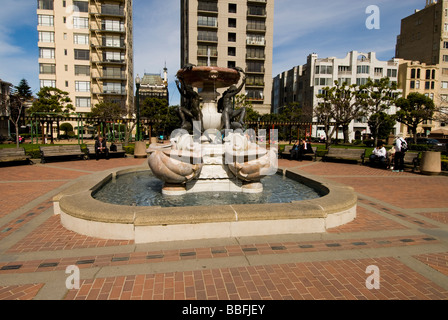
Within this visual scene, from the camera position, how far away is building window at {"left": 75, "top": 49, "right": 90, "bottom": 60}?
5052 cm

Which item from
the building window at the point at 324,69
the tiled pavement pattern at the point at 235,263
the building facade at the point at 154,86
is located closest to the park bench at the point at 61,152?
the tiled pavement pattern at the point at 235,263

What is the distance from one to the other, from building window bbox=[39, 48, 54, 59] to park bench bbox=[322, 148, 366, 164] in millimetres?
54178

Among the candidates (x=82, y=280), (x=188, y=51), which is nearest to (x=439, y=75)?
(x=188, y=51)

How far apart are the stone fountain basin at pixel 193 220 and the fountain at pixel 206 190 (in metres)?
0.02

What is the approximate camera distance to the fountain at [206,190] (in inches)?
173

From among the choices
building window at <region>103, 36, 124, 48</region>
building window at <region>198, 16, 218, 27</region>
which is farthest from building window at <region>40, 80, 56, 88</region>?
building window at <region>198, 16, 218, 27</region>

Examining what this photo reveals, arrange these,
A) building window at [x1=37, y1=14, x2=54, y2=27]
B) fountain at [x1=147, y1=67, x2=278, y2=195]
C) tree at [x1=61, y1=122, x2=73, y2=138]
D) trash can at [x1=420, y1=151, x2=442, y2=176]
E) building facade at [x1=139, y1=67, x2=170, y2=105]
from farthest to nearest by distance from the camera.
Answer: building facade at [x1=139, y1=67, x2=170, y2=105], building window at [x1=37, y1=14, x2=54, y2=27], tree at [x1=61, y1=122, x2=73, y2=138], trash can at [x1=420, y1=151, x2=442, y2=176], fountain at [x1=147, y1=67, x2=278, y2=195]

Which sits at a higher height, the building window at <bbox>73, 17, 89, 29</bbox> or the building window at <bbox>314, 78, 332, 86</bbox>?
the building window at <bbox>73, 17, 89, 29</bbox>

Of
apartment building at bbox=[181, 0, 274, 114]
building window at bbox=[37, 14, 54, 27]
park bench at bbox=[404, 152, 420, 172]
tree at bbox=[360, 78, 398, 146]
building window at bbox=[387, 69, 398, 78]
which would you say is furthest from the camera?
building window at bbox=[387, 69, 398, 78]

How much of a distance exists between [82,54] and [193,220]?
57.3 m

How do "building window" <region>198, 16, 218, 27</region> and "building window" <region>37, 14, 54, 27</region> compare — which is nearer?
"building window" <region>198, 16, 218, 27</region>

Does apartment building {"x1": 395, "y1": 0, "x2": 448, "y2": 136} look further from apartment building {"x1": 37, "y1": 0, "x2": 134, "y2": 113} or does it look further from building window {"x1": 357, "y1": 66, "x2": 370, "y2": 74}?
apartment building {"x1": 37, "y1": 0, "x2": 134, "y2": 113}

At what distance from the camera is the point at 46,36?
49406 millimetres

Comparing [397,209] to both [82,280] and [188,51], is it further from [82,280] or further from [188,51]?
[188,51]
